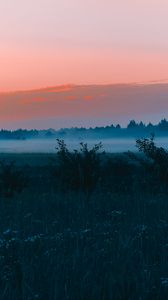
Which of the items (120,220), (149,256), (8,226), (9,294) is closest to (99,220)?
(120,220)

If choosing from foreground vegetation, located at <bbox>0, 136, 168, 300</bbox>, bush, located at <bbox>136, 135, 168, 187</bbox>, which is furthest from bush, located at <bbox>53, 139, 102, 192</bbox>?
foreground vegetation, located at <bbox>0, 136, 168, 300</bbox>

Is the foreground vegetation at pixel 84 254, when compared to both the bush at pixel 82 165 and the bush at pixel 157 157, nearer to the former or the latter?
the bush at pixel 82 165

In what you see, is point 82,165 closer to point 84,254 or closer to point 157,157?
point 157,157

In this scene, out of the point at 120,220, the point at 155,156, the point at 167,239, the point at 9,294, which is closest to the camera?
the point at 9,294

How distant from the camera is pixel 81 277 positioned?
8.36m

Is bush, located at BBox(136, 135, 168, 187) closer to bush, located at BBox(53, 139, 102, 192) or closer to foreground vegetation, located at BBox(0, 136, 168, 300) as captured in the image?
bush, located at BBox(53, 139, 102, 192)

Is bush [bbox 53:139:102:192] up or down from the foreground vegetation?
up

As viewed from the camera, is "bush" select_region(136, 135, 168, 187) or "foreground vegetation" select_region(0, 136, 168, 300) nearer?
"foreground vegetation" select_region(0, 136, 168, 300)

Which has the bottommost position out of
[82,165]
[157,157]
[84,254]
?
[84,254]

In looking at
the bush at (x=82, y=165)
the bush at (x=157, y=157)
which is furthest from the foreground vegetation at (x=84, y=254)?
the bush at (x=157, y=157)

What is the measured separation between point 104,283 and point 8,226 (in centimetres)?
721

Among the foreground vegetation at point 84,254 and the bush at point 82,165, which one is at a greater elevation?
the bush at point 82,165

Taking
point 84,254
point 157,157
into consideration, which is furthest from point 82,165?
point 84,254

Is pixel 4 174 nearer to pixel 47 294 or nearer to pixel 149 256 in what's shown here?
pixel 149 256
